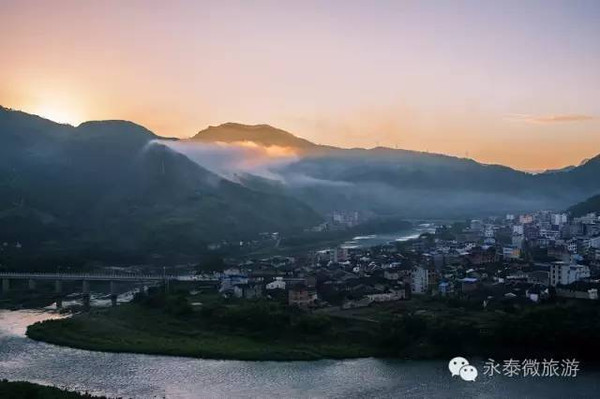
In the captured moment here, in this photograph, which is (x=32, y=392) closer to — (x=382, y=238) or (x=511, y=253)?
(x=511, y=253)

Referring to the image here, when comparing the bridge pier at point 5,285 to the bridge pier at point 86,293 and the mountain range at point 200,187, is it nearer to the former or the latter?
the bridge pier at point 86,293

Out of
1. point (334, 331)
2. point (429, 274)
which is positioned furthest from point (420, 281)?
point (334, 331)

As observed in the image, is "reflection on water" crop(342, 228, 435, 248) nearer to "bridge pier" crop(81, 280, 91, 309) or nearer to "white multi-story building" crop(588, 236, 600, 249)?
"white multi-story building" crop(588, 236, 600, 249)

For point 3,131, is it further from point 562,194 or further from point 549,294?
point 562,194

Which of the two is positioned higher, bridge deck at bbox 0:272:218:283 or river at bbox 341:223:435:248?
river at bbox 341:223:435:248

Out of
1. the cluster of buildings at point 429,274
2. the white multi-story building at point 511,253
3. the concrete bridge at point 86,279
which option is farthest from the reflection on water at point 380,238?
the concrete bridge at point 86,279

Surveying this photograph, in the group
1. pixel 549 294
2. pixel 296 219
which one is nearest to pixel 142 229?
pixel 296 219

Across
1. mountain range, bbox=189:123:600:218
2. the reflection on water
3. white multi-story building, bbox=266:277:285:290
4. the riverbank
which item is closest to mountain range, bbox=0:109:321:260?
the reflection on water
